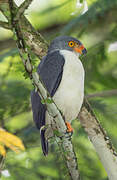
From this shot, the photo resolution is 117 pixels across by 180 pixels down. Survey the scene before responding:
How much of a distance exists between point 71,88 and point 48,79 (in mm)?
263

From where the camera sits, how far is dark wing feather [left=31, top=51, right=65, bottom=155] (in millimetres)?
3363

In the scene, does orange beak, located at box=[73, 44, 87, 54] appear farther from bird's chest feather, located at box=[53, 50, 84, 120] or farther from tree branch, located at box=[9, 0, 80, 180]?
tree branch, located at box=[9, 0, 80, 180]

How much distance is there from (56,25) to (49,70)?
3576mm

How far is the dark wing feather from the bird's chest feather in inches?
2.1

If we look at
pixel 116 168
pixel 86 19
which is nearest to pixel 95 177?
pixel 116 168

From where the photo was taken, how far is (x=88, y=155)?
4555 mm

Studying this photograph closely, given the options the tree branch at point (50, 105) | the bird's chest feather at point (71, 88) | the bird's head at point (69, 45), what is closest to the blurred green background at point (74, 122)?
the bird's head at point (69, 45)

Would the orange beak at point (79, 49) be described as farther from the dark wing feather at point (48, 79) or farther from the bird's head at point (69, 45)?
the dark wing feather at point (48, 79)

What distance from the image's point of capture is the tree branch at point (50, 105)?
77.1 inches

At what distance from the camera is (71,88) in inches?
130

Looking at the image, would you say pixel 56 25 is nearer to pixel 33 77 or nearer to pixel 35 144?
pixel 35 144

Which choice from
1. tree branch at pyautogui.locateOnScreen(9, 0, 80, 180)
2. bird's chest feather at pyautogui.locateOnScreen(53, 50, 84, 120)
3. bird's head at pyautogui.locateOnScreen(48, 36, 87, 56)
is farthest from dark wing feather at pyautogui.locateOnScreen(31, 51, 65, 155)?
tree branch at pyautogui.locateOnScreen(9, 0, 80, 180)

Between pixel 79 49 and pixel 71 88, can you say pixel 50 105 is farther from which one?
pixel 79 49

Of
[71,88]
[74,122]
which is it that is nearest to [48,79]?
[71,88]
